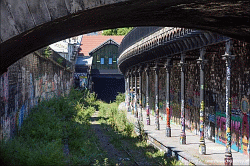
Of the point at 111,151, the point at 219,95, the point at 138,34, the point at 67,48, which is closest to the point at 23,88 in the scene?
the point at 111,151

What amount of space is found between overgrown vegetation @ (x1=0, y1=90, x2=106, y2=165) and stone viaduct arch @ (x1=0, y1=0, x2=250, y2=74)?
3258 mm

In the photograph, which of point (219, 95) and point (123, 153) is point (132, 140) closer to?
point (123, 153)

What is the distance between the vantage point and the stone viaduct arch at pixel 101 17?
21.6 ft

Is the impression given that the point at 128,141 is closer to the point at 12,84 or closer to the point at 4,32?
the point at 12,84

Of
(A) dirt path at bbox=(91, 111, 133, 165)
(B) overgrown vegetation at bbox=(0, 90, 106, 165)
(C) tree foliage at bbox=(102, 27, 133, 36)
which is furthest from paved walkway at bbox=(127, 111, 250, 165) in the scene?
(C) tree foliage at bbox=(102, 27, 133, 36)

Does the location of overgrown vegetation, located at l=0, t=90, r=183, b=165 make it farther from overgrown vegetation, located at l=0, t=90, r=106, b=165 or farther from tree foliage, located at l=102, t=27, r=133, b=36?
tree foliage, located at l=102, t=27, r=133, b=36

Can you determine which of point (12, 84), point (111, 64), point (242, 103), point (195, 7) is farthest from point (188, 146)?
point (111, 64)

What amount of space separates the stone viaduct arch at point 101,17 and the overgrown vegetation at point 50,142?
3.26 metres

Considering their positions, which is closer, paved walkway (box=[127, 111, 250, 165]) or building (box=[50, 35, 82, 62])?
paved walkway (box=[127, 111, 250, 165])

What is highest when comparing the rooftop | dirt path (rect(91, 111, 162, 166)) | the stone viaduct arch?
the rooftop

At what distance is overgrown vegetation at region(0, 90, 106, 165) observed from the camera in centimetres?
1218

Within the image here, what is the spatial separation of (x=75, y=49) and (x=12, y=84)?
43540 millimetres

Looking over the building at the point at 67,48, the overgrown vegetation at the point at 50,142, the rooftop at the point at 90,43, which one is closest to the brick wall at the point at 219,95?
the overgrown vegetation at the point at 50,142

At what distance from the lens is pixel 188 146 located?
18.8 metres
